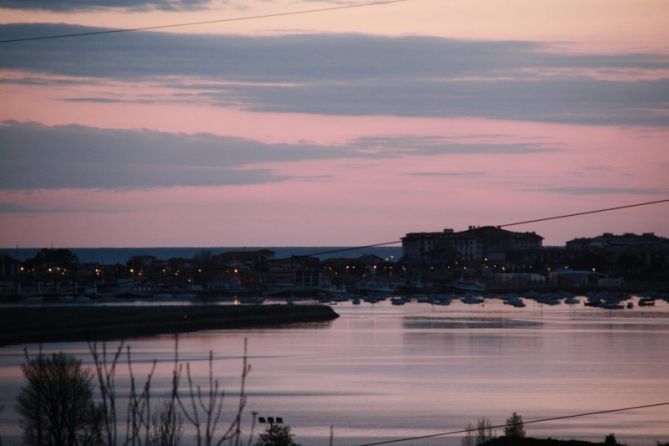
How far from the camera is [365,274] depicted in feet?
481

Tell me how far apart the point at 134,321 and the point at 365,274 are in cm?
9635

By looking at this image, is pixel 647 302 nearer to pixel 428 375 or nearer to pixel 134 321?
pixel 134 321

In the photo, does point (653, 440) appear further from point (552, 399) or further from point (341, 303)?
point (341, 303)

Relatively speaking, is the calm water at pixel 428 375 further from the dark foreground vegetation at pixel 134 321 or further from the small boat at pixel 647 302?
the small boat at pixel 647 302

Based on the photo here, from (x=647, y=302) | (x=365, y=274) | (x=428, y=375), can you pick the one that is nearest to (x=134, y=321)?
(x=428, y=375)

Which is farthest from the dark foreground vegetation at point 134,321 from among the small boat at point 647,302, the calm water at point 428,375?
the small boat at point 647,302

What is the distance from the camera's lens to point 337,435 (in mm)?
20453

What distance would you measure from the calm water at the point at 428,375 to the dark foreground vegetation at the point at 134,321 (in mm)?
2680

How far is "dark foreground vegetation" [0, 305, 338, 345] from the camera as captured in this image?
4278 cm

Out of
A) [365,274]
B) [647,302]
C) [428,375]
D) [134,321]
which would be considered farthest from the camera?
[365,274]

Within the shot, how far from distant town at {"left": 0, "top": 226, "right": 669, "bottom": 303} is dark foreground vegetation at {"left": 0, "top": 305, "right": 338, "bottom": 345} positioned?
3094cm

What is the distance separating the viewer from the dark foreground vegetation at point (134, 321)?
4278cm

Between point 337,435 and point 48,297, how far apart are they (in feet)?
227

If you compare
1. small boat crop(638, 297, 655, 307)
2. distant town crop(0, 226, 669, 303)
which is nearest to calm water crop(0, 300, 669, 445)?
small boat crop(638, 297, 655, 307)
